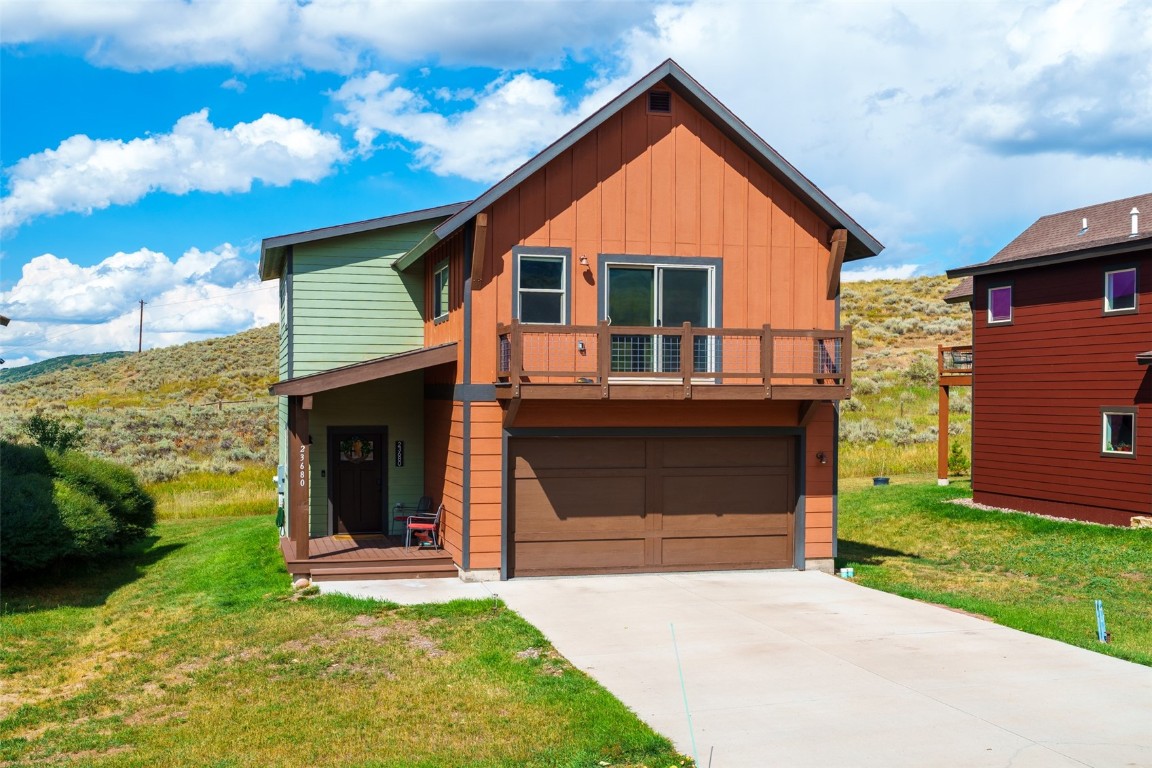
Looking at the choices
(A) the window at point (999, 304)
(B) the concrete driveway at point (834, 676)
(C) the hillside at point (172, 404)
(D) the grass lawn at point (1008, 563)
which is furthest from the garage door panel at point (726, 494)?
(C) the hillside at point (172, 404)

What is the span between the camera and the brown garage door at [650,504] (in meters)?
15.7

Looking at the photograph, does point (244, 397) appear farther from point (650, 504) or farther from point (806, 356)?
point (806, 356)

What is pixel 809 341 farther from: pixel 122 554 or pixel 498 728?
pixel 122 554

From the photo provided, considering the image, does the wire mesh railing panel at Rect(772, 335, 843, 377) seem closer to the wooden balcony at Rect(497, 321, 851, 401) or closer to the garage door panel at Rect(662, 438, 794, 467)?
the wooden balcony at Rect(497, 321, 851, 401)

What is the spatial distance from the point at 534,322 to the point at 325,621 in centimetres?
525

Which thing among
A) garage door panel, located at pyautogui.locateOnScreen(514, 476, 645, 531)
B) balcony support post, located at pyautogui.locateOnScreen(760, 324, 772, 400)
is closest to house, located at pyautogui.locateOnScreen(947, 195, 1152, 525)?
balcony support post, located at pyautogui.locateOnScreen(760, 324, 772, 400)

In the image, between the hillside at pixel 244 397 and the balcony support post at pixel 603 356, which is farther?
the hillside at pixel 244 397

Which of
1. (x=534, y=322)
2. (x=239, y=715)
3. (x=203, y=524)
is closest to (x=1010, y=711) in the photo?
(x=239, y=715)

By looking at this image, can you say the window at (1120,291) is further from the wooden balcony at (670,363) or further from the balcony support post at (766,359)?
the balcony support post at (766,359)

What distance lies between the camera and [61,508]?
16.6 meters

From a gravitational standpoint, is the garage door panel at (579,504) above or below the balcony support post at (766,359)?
below

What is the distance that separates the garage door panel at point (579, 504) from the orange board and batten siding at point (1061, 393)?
1133 cm

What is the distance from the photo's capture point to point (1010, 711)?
9.12 meters

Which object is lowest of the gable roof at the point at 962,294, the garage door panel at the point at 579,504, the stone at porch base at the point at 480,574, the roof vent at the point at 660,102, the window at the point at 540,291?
the stone at porch base at the point at 480,574
